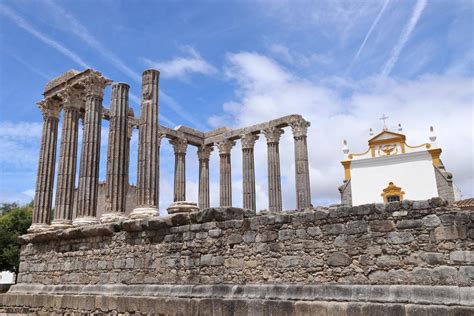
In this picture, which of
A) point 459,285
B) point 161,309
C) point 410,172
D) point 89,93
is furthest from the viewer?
point 410,172

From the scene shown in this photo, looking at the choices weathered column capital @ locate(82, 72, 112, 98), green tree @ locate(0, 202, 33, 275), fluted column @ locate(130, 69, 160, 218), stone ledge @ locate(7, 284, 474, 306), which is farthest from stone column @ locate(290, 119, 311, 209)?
green tree @ locate(0, 202, 33, 275)

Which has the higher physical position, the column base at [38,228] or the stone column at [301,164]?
the stone column at [301,164]

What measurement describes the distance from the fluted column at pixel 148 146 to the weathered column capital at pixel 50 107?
18.4 ft

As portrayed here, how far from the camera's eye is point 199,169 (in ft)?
83.4

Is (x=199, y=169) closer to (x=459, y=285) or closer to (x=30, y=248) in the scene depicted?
(x=30, y=248)

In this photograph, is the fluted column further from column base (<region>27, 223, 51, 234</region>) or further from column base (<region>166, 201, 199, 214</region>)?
column base (<region>27, 223, 51, 234</region>)

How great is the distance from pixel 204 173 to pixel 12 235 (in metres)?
16.4

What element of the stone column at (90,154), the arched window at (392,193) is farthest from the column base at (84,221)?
the arched window at (392,193)

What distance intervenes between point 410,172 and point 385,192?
1.95 metres

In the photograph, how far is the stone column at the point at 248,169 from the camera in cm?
2250

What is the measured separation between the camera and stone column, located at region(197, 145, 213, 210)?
24.8 metres

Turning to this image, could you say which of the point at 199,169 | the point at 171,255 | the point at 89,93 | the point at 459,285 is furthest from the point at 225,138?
the point at 459,285

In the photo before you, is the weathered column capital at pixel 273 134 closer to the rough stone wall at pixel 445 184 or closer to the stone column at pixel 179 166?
the stone column at pixel 179 166

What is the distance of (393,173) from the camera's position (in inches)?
1037
